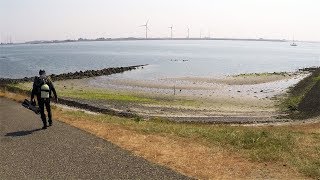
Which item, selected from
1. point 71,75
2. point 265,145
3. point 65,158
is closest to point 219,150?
point 265,145

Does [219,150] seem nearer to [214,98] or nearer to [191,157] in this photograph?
[191,157]

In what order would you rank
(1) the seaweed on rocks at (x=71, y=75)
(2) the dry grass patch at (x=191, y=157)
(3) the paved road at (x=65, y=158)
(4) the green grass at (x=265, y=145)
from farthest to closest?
(1) the seaweed on rocks at (x=71, y=75) < (4) the green grass at (x=265, y=145) < (2) the dry grass patch at (x=191, y=157) < (3) the paved road at (x=65, y=158)

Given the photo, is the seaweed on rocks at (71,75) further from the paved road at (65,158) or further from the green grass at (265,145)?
the green grass at (265,145)

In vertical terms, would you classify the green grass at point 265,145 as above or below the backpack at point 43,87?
below

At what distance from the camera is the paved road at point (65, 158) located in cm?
1014

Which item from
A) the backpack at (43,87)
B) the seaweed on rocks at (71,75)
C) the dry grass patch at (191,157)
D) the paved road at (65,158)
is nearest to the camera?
the paved road at (65,158)

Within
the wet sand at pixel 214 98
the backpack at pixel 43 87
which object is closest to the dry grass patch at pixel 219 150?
the backpack at pixel 43 87

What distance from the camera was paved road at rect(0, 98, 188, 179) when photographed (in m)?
10.1

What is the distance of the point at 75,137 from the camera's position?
14242 millimetres

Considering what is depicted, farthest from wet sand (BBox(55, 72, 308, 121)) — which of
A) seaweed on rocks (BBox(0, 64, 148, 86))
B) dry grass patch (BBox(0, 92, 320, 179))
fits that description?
dry grass patch (BBox(0, 92, 320, 179))

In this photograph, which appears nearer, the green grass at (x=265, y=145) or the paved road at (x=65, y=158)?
the paved road at (x=65, y=158)

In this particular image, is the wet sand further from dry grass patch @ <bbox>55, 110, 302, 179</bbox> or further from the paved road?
the paved road

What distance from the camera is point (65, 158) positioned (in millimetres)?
11492

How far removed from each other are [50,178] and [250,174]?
5.28 metres
